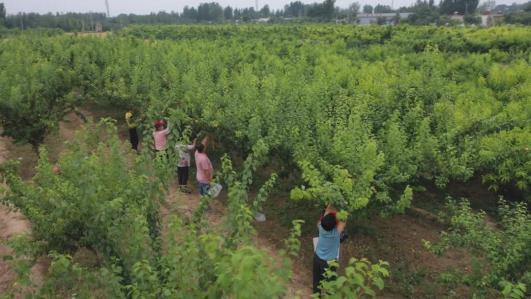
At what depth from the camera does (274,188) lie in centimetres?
1007

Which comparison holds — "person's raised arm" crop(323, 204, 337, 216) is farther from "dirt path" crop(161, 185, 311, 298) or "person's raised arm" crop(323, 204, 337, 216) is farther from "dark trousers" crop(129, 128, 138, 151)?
"dark trousers" crop(129, 128, 138, 151)

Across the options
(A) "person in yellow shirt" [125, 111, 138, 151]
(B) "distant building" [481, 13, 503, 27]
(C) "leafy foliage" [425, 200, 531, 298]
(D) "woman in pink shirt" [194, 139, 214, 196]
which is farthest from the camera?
(B) "distant building" [481, 13, 503, 27]

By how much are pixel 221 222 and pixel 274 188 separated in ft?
16.7

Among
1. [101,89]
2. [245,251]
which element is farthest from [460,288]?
[101,89]

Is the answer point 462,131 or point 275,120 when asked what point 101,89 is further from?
point 462,131

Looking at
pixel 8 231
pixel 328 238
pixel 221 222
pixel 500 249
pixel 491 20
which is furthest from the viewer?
pixel 491 20

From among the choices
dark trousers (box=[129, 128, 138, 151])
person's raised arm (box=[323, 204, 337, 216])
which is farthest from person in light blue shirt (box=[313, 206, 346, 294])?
dark trousers (box=[129, 128, 138, 151])

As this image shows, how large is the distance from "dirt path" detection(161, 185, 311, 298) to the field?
0.04 meters

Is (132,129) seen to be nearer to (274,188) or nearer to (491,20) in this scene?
(274,188)

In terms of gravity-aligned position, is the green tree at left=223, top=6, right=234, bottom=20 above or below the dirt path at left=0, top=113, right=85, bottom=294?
above

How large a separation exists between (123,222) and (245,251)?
2.10m

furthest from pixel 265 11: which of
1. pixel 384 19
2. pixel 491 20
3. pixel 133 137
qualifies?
pixel 133 137

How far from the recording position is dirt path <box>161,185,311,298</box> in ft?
23.3

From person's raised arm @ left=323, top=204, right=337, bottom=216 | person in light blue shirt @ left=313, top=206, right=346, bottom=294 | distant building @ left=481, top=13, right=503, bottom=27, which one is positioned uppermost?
distant building @ left=481, top=13, right=503, bottom=27
